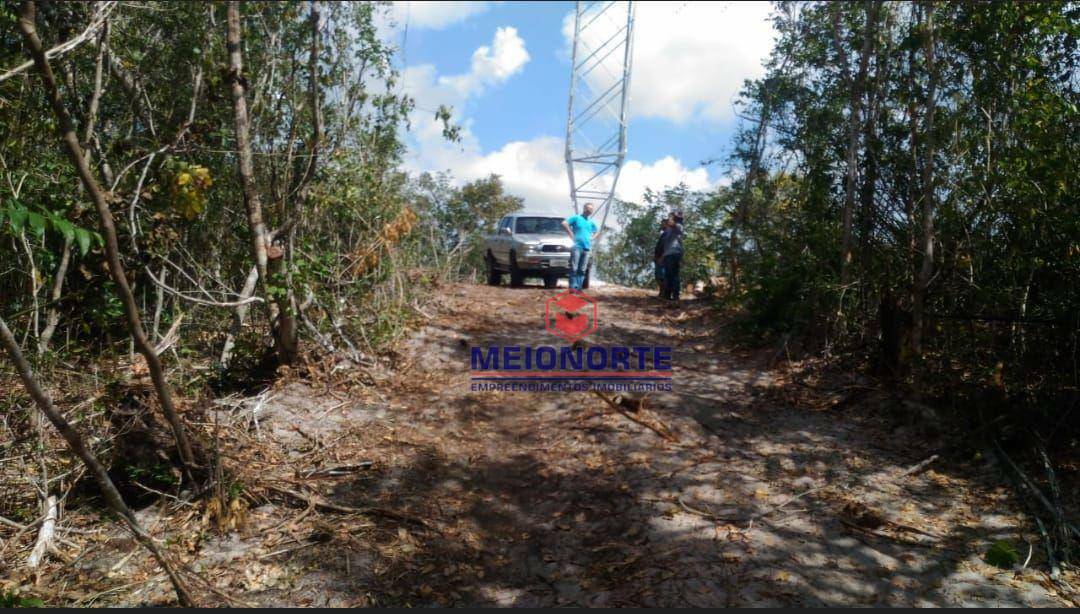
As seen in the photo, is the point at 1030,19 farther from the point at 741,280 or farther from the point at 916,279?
the point at 741,280

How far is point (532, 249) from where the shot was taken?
15891mm

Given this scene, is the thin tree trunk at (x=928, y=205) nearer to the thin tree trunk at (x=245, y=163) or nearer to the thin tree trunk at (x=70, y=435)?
the thin tree trunk at (x=245, y=163)

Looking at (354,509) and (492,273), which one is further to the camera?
(492,273)

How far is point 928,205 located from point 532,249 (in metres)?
9.89

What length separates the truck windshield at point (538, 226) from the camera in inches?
648

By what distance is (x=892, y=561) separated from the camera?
4699 millimetres

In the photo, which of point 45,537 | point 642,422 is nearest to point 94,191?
point 45,537

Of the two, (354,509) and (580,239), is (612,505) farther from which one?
(580,239)

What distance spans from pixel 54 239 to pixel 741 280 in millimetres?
9129

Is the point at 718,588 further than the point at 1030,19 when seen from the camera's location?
No

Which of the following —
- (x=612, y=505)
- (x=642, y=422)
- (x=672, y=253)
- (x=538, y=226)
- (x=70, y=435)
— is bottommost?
(x=612, y=505)

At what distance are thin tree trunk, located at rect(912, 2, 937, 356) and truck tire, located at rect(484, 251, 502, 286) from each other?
37.8ft

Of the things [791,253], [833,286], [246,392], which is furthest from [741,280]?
[246,392]

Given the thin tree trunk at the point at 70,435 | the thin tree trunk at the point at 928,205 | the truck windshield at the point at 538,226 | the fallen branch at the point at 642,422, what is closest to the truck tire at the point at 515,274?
the truck windshield at the point at 538,226
